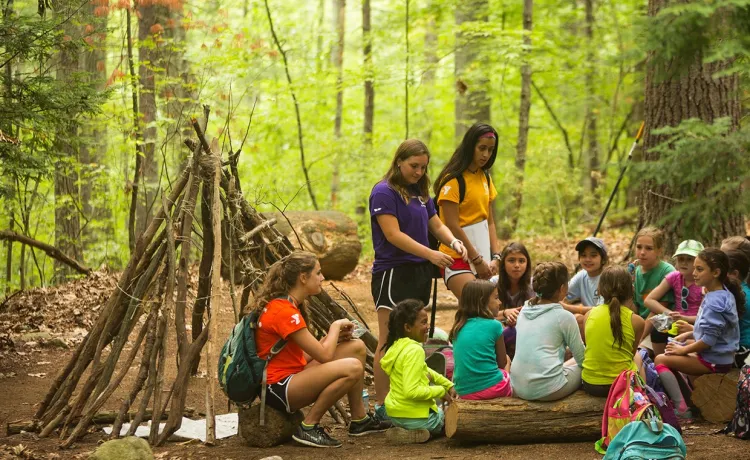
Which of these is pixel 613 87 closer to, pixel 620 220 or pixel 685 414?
pixel 620 220

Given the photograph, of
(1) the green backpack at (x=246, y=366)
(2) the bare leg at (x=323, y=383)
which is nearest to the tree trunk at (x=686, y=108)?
(2) the bare leg at (x=323, y=383)

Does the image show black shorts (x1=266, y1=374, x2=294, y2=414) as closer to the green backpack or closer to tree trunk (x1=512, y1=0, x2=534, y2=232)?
the green backpack

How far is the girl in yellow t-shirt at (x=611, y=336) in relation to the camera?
176 inches

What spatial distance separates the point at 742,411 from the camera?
4.46 metres

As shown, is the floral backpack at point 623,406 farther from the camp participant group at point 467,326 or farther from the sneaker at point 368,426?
the sneaker at point 368,426

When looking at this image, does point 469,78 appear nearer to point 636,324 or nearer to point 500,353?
point 500,353

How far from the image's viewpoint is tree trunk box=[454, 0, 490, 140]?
15227mm

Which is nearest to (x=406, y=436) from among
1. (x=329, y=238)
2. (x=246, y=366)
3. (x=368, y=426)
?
(x=368, y=426)

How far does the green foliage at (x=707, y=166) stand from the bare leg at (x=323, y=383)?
270 cm

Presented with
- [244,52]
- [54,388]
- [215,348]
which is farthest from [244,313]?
[244,52]

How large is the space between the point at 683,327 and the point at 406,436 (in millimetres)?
2140

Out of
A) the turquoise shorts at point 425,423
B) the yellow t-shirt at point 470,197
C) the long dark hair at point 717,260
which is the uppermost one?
the yellow t-shirt at point 470,197

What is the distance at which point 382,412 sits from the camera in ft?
16.1

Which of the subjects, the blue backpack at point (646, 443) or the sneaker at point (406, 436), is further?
the sneaker at point (406, 436)
